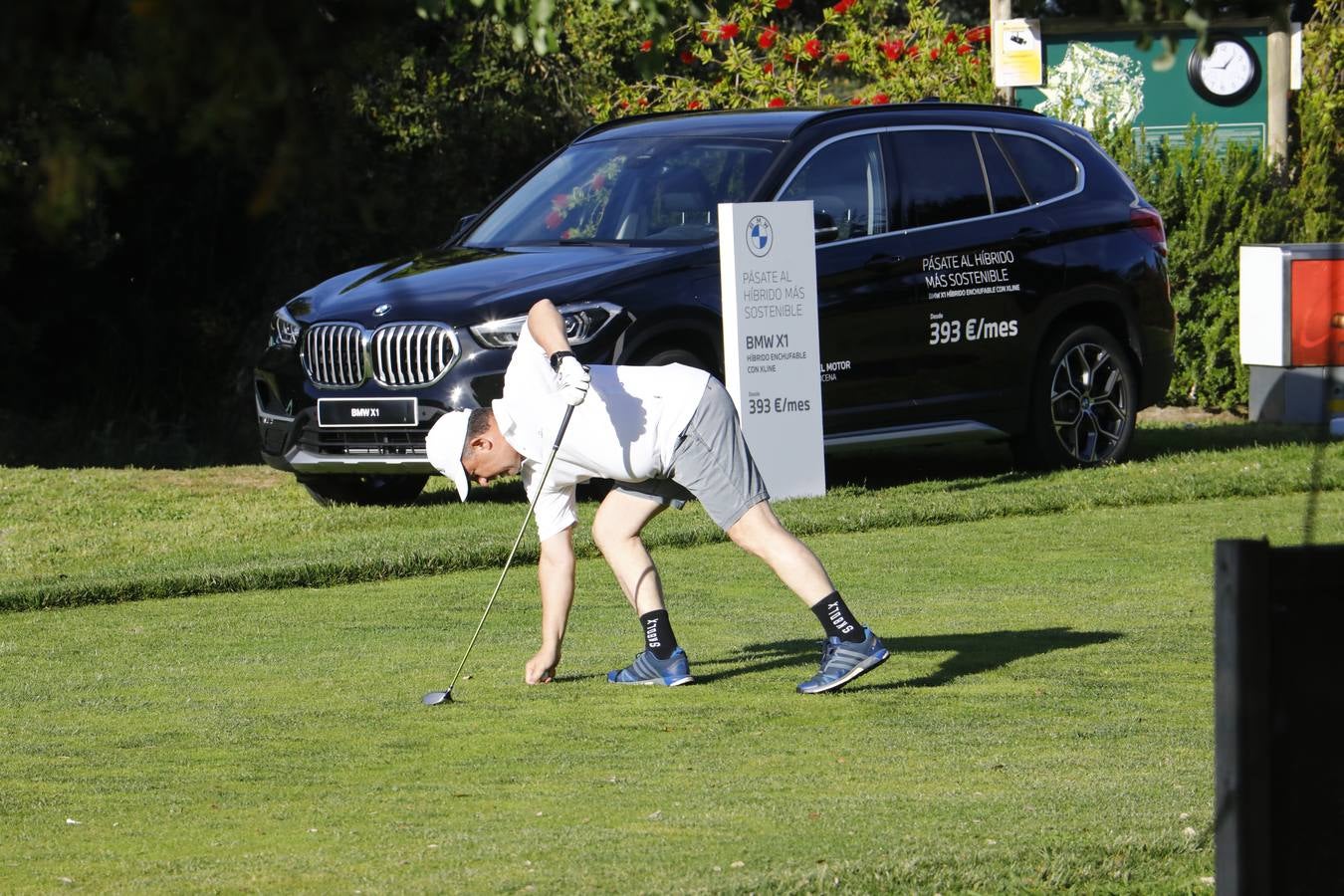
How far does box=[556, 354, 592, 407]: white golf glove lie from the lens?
713cm

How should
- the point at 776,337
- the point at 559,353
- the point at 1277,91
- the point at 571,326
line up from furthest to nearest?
the point at 1277,91 < the point at 776,337 < the point at 571,326 < the point at 559,353

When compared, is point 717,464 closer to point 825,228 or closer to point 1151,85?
point 825,228

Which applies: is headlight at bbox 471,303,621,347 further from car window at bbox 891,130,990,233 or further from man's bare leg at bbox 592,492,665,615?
man's bare leg at bbox 592,492,665,615

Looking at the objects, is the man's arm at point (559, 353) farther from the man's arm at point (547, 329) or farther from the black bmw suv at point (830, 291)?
the black bmw suv at point (830, 291)

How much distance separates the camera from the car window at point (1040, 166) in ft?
47.1

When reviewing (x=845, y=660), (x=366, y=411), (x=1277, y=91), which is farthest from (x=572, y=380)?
(x=1277, y=91)

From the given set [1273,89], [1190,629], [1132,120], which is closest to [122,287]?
[1132,120]

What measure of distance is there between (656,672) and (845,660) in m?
0.74

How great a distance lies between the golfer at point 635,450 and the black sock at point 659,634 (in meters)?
0.31

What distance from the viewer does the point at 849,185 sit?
535 inches

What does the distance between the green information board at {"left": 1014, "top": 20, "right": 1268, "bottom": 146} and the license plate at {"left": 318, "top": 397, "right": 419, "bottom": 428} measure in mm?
9204

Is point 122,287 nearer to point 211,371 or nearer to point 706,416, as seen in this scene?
point 211,371

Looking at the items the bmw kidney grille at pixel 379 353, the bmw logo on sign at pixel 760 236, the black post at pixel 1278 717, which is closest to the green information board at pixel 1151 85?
the bmw logo on sign at pixel 760 236

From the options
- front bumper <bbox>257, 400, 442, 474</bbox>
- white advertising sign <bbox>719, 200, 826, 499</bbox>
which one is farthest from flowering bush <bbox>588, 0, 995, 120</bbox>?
front bumper <bbox>257, 400, 442, 474</bbox>
